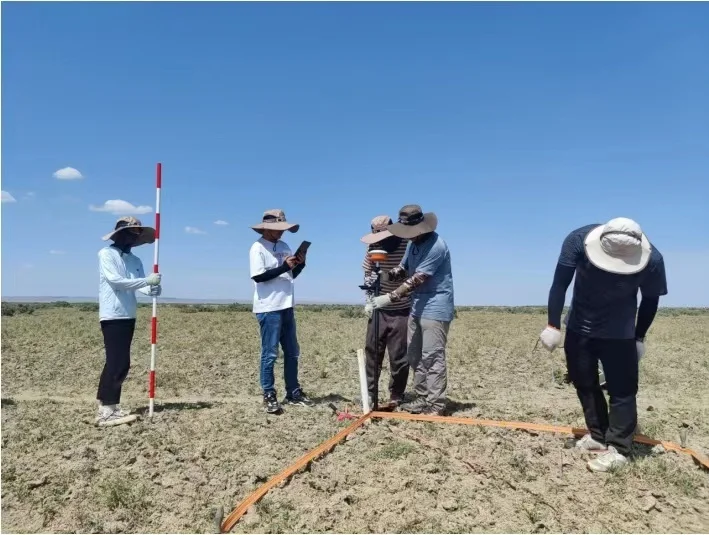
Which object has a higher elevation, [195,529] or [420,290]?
[420,290]

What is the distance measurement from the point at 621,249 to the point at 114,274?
14.3 feet

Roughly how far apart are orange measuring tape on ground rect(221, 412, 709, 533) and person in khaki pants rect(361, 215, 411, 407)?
2.12 ft

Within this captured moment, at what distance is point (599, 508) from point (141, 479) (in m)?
3.07

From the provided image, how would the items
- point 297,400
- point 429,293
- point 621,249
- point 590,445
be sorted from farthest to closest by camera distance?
1. point 297,400
2. point 429,293
3. point 590,445
4. point 621,249

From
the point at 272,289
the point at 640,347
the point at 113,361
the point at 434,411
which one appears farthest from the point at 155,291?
the point at 640,347

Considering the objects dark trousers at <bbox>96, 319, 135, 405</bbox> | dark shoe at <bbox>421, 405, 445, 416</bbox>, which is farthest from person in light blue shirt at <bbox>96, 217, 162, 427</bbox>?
dark shoe at <bbox>421, 405, 445, 416</bbox>

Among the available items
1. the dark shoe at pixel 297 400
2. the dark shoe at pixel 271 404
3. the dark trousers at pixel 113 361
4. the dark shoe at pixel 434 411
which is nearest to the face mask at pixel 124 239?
the dark trousers at pixel 113 361

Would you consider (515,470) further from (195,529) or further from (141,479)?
(141,479)

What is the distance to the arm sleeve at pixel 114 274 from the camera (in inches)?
197

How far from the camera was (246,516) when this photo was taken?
3.14 metres

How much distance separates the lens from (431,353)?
198 inches

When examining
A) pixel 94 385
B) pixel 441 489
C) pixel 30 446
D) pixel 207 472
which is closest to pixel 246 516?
pixel 207 472

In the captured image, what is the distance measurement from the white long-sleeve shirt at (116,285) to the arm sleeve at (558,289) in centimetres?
366

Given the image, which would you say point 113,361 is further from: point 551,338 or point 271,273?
point 551,338
